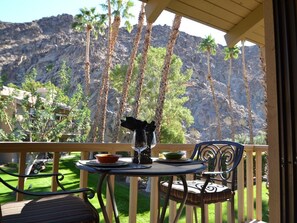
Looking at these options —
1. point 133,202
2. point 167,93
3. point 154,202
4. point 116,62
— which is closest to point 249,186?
point 154,202

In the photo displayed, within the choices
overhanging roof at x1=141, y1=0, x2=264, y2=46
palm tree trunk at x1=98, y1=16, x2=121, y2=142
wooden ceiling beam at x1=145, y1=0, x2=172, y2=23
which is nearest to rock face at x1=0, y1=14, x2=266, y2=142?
palm tree trunk at x1=98, y1=16, x2=121, y2=142

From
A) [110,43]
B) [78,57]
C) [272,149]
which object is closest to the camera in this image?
[272,149]

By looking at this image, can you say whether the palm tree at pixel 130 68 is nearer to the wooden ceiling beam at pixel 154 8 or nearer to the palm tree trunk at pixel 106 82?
the palm tree trunk at pixel 106 82

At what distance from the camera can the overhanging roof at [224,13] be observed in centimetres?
236

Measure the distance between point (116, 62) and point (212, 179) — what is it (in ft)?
93.0

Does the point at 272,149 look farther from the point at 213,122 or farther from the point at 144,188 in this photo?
the point at 213,122

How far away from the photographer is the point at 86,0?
60.6 feet

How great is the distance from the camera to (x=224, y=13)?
2553mm

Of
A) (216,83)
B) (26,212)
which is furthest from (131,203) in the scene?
(216,83)

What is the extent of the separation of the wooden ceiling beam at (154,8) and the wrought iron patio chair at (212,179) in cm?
131

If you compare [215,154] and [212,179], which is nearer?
[212,179]

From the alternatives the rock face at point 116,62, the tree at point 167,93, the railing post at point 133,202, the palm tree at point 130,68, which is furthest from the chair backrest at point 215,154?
the rock face at point 116,62

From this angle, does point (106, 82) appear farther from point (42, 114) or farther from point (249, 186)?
point (249, 186)

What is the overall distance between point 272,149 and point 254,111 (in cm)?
3474
